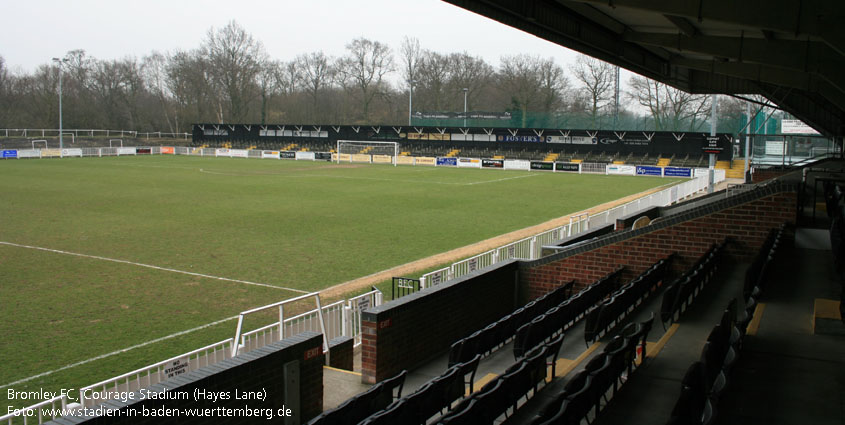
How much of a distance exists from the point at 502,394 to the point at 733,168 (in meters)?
54.7

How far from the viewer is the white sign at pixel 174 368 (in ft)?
25.7

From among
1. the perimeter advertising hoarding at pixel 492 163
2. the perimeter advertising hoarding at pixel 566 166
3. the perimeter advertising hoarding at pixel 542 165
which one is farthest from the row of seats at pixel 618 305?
the perimeter advertising hoarding at pixel 492 163

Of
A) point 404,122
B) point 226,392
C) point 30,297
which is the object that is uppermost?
point 404,122

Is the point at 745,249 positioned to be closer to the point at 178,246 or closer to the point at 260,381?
the point at 260,381

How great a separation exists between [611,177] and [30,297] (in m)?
45.0

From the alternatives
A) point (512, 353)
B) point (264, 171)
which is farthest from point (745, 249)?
point (264, 171)

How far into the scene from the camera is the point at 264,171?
53062mm

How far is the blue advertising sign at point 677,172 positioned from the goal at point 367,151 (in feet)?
85.4

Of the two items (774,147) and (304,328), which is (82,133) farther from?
(304,328)

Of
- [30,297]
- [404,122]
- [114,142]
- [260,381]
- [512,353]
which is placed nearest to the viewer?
[260,381]

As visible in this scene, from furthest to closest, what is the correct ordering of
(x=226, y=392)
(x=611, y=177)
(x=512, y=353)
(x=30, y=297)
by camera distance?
(x=611, y=177)
(x=30, y=297)
(x=512, y=353)
(x=226, y=392)

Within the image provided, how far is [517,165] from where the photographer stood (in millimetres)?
60000

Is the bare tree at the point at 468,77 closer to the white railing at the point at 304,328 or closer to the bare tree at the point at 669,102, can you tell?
the bare tree at the point at 669,102

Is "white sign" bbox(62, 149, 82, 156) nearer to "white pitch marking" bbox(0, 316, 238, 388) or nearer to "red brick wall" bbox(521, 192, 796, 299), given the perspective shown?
"white pitch marking" bbox(0, 316, 238, 388)
